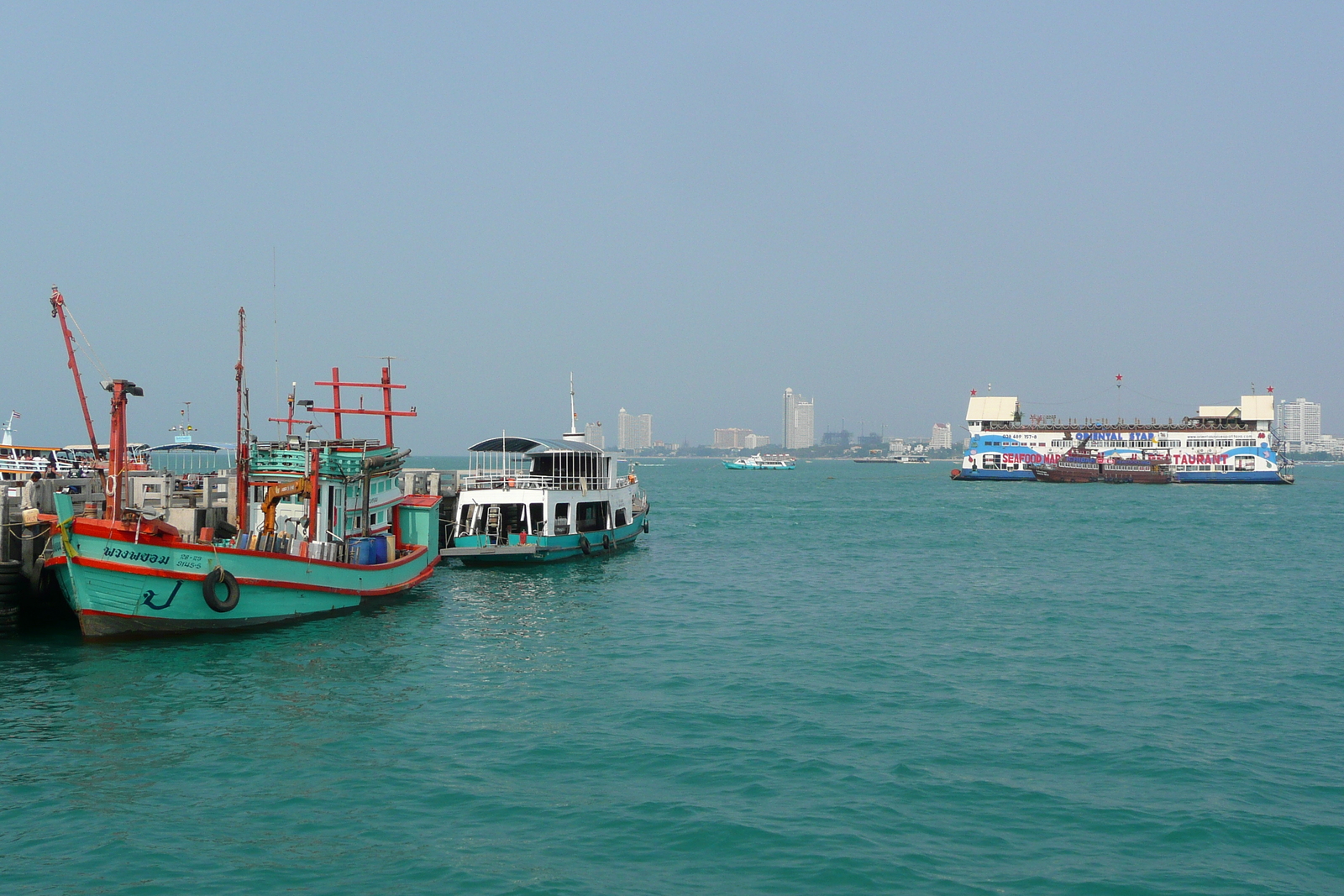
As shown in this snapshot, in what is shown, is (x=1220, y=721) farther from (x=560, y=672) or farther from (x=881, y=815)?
(x=560, y=672)

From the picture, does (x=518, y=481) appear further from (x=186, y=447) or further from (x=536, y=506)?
(x=186, y=447)

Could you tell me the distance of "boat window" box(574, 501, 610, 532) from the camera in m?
43.0

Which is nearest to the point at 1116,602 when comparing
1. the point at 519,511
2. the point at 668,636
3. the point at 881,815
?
the point at 668,636

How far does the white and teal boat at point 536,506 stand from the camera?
3691cm

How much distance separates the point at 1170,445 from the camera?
111 meters

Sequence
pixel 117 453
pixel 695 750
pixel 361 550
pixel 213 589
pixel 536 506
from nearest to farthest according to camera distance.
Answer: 1. pixel 695 750
2. pixel 213 589
3. pixel 117 453
4. pixel 361 550
5. pixel 536 506

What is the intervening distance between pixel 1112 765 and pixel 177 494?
30.0m

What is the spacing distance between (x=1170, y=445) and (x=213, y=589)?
115 m

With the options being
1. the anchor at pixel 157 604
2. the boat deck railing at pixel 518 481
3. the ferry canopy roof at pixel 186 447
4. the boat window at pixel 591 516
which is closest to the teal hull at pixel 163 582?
the anchor at pixel 157 604

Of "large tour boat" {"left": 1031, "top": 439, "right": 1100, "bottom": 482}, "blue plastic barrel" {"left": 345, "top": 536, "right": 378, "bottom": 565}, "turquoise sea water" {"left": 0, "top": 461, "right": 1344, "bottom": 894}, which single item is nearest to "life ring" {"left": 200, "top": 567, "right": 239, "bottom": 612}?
"turquoise sea water" {"left": 0, "top": 461, "right": 1344, "bottom": 894}

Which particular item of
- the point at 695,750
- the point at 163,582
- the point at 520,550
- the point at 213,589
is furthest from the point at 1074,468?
the point at 163,582

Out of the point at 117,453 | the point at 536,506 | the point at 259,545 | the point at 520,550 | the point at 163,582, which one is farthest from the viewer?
the point at 536,506

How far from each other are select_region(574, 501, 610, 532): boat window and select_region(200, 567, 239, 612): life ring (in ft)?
66.4

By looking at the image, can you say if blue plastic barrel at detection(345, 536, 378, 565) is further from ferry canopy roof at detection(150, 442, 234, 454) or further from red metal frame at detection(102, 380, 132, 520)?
ferry canopy roof at detection(150, 442, 234, 454)
